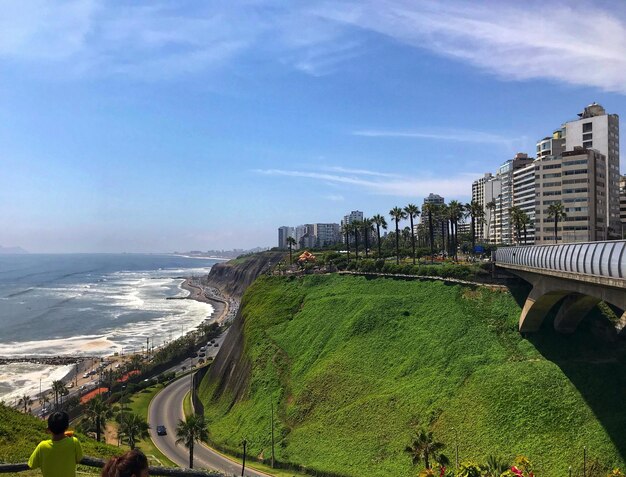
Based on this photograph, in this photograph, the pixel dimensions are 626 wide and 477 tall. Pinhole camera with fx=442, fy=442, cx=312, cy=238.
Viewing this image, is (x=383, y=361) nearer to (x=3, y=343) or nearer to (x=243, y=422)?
(x=243, y=422)

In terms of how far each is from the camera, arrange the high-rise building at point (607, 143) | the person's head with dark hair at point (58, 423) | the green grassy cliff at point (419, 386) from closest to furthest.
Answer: the person's head with dark hair at point (58, 423), the green grassy cliff at point (419, 386), the high-rise building at point (607, 143)

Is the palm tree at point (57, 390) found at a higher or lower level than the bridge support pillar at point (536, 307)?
lower

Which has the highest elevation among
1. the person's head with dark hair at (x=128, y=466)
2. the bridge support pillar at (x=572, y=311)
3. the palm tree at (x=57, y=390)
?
the person's head with dark hair at (x=128, y=466)

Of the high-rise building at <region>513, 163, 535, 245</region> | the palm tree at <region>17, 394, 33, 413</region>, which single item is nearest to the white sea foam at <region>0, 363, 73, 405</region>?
the palm tree at <region>17, 394, 33, 413</region>

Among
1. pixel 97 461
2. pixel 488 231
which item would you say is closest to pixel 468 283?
pixel 97 461

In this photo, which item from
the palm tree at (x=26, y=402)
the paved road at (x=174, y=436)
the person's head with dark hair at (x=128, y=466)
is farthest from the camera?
the palm tree at (x=26, y=402)

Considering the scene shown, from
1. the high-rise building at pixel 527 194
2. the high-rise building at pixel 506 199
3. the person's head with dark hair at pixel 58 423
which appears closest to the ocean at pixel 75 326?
the person's head with dark hair at pixel 58 423

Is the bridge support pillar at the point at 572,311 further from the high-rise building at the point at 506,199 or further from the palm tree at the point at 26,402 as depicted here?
the high-rise building at the point at 506,199
